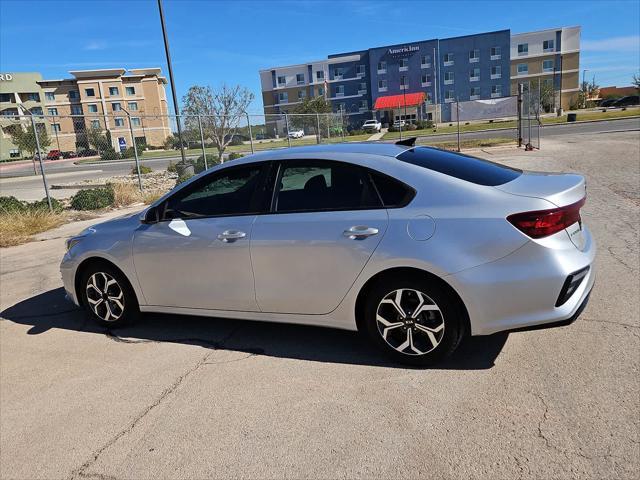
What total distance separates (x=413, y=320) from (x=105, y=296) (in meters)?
2.93

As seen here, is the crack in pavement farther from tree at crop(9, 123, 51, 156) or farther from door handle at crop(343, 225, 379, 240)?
tree at crop(9, 123, 51, 156)

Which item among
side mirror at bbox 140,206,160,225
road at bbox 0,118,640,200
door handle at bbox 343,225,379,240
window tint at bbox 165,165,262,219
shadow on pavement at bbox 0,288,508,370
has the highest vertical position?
window tint at bbox 165,165,262,219

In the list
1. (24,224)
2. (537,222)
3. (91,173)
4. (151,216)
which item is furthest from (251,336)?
(91,173)

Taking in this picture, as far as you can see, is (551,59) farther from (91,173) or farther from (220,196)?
(220,196)

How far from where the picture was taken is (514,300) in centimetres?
324

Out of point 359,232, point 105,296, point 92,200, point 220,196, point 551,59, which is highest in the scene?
point 551,59

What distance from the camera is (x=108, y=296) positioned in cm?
474

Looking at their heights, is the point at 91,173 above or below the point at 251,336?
below

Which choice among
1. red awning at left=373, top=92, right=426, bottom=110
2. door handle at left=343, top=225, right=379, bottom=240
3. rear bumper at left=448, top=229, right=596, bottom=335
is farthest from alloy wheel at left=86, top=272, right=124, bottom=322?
red awning at left=373, top=92, right=426, bottom=110

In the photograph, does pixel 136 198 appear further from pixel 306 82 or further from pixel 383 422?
pixel 306 82

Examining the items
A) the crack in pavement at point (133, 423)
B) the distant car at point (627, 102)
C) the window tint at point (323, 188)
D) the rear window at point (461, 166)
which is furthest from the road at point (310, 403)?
the distant car at point (627, 102)

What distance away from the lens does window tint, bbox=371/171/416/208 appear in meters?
3.54

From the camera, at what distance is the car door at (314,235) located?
11.7 ft

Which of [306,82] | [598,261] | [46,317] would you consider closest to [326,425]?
[46,317]
